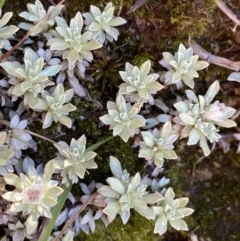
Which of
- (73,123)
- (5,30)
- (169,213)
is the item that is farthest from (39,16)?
(169,213)

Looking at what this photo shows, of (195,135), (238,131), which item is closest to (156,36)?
(195,135)

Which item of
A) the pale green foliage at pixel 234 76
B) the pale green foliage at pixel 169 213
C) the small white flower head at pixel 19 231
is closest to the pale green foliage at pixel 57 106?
the small white flower head at pixel 19 231

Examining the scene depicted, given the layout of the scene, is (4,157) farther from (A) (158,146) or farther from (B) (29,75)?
(A) (158,146)

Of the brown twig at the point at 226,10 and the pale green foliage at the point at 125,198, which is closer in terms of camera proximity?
the pale green foliage at the point at 125,198

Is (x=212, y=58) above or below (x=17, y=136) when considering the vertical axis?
above

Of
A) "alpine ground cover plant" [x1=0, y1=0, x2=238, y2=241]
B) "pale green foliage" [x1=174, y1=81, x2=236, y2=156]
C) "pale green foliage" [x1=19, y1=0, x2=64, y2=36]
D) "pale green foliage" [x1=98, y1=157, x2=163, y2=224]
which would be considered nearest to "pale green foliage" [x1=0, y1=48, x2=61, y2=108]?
"alpine ground cover plant" [x1=0, y1=0, x2=238, y2=241]

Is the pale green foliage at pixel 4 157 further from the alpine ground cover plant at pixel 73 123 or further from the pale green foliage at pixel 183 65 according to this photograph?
the pale green foliage at pixel 183 65
